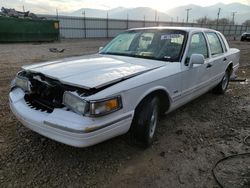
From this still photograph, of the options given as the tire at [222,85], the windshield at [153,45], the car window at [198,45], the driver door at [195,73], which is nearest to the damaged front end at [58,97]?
the windshield at [153,45]

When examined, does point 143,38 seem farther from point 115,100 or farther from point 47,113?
point 47,113

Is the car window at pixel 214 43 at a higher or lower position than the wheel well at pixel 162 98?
higher

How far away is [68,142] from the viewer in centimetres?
254

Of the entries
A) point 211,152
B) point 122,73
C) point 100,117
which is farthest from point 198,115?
point 100,117

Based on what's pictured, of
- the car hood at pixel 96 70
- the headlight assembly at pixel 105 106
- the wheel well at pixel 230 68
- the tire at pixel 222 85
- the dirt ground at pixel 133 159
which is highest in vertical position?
the car hood at pixel 96 70

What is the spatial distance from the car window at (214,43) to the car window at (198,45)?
0.97 feet

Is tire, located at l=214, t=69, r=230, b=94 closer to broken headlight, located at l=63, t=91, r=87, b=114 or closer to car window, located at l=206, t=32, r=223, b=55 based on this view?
car window, located at l=206, t=32, r=223, b=55

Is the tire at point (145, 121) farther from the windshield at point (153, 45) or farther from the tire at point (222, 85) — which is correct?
the tire at point (222, 85)

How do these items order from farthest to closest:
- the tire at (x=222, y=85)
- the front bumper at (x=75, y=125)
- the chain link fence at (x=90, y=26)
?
1. the chain link fence at (x=90, y=26)
2. the tire at (x=222, y=85)
3. the front bumper at (x=75, y=125)

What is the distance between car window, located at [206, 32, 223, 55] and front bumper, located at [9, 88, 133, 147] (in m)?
2.87

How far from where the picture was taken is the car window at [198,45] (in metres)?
4.14

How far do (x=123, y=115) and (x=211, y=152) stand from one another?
1.42 m

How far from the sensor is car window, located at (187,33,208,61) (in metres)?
4.14

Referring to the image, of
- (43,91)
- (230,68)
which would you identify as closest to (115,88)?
(43,91)
